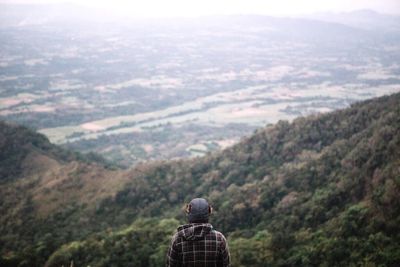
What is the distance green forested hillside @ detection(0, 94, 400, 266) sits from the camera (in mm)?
24125

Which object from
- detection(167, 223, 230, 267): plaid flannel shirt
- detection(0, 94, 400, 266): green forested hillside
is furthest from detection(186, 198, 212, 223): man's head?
detection(0, 94, 400, 266): green forested hillside

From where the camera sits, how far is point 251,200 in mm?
39219

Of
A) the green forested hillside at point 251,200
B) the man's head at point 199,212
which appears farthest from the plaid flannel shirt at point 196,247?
the green forested hillside at point 251,200

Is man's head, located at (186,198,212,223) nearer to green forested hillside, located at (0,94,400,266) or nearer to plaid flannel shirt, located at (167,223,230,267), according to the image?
plaid flannel shirt, located at (167,223,230,267)

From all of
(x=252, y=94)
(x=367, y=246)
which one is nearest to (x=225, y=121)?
(x=252, y=94)

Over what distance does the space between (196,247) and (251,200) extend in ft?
107

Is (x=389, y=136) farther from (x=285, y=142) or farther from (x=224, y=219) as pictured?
(x=285, y=142)

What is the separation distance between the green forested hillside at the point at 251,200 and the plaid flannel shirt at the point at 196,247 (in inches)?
503

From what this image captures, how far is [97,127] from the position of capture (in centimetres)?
13662

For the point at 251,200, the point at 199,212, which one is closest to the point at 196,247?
the point at 199,212

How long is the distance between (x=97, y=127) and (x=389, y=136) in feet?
366

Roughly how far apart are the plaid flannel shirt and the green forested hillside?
503 inches

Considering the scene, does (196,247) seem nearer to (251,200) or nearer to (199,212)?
(199,212)

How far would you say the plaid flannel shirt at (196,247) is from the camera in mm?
7090
